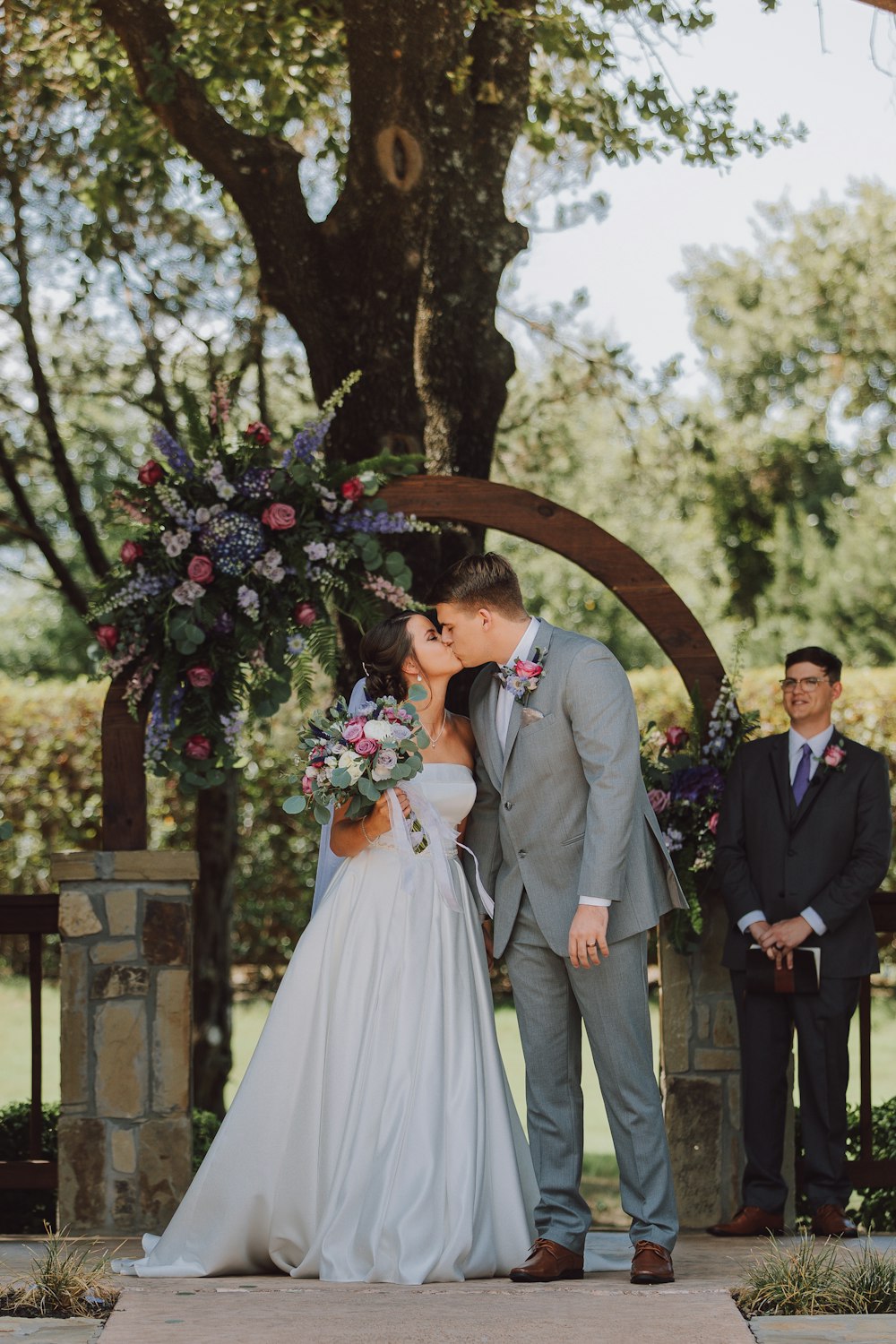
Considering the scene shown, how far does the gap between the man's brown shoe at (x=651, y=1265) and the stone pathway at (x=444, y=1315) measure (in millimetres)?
37

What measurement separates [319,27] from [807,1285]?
601cm

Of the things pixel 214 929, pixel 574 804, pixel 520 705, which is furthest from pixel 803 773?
pixel 214 929

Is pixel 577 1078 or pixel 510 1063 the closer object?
pixel 577 1078

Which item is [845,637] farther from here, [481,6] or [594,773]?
[594,773]

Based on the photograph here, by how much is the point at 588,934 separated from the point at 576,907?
210 mm

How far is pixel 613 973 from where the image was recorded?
3844 millimetres

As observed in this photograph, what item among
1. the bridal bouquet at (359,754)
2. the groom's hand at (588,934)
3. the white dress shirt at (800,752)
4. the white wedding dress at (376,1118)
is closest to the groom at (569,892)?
the groom's hand at (588,934)

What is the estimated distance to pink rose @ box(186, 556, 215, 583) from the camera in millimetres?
4844

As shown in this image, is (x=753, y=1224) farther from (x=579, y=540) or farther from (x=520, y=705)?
(x=579, y=540)

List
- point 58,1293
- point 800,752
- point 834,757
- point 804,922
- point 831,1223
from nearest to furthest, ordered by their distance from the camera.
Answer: point 58,1293, point 831,1223, point 804,922, point 834,757, point 800,752

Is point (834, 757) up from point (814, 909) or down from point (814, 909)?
up

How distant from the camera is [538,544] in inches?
202

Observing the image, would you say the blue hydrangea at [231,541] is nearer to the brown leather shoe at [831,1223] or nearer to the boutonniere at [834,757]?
the boutonniere at [834,757]

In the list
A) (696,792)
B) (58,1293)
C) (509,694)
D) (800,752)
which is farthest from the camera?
(696,792)
